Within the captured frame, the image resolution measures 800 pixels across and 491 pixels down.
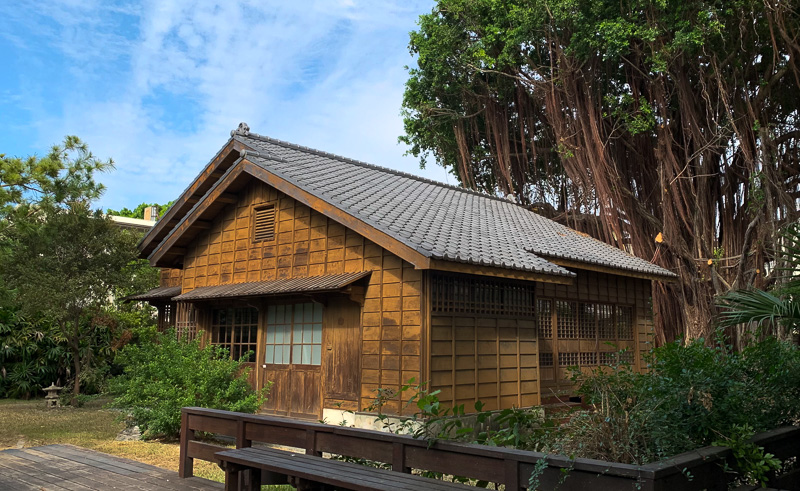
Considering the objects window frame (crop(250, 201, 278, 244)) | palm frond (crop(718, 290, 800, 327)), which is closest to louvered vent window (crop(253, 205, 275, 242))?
window frame (crop(250, 201, 278, 244))

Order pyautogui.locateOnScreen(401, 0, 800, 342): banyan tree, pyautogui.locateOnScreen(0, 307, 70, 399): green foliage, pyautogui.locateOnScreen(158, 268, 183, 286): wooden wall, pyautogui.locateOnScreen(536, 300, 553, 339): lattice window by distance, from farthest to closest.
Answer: pyautogui.locateOnScreen(158, 268, 183, 286): wooden wall → pyautogui.locateOnScreen(0, 307, 70, 399): green foliage → pyautogui.locateOnScreen(401, 0, 800, 342): banyan tree → pyautogui.locateOnScreen(536, 300, 553, 339): lattice window

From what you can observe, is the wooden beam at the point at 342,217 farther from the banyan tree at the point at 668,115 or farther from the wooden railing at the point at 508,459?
the banyan tree at the point at 668,115

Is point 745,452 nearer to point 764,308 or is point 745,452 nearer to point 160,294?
point 764,308

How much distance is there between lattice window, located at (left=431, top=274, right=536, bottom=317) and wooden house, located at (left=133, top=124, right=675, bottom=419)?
1.0 inches

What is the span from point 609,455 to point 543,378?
7.84 meters

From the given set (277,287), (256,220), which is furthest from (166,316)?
(277,287)

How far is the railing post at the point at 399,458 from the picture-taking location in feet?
13.5

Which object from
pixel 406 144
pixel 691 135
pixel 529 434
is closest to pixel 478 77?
pixel 406 144

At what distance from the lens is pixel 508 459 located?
352cm

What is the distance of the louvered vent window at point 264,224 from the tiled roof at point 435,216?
86 cm

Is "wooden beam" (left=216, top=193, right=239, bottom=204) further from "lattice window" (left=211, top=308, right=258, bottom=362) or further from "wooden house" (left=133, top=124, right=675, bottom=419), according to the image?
"lattice window" (left=211, top=308, right=258, bottom=362)

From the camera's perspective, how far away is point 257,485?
4.88m

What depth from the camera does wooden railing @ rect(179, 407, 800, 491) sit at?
3.08 m

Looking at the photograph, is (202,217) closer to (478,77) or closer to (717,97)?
(478,77)
